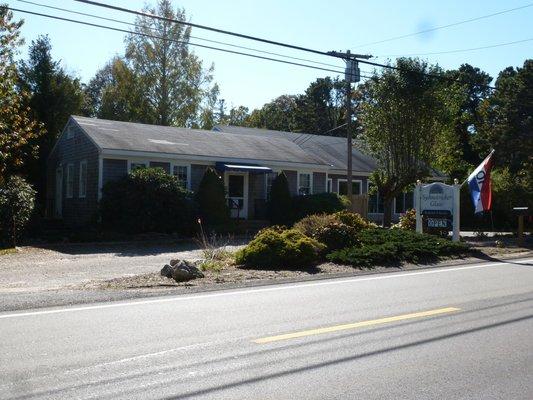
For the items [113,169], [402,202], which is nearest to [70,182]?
[113,169]

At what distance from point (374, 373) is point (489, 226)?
28679 mm

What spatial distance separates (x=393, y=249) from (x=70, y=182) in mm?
17943

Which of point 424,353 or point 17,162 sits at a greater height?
point 17,162

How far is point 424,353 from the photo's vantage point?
678 cm

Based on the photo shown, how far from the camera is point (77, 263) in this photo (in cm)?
1638

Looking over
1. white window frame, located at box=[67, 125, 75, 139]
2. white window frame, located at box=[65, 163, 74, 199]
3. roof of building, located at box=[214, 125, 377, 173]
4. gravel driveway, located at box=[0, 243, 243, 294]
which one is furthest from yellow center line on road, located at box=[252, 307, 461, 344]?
roof of building, located at box=[214, 125, 377, 173]

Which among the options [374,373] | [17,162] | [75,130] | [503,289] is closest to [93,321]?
[374,373]

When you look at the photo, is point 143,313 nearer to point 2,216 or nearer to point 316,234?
point 316,234

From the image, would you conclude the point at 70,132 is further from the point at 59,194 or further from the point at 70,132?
the point at 59,194

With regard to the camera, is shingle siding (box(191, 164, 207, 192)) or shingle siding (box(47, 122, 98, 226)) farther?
shingle siding (box(191, 164, 207, 192))

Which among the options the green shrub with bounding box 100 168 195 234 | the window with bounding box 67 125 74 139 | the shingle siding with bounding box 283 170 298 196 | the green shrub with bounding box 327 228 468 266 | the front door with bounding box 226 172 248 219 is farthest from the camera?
the shingle siding with bounding box 283 170 298 196

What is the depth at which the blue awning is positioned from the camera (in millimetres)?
27625

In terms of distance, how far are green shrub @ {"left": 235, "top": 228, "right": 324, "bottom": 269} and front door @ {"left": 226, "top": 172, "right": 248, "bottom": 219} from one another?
45.8ft

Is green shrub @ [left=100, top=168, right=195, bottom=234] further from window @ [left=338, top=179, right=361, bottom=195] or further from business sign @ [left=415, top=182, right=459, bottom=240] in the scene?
window @ [left=338, top=179, right=361, bottom=195]
